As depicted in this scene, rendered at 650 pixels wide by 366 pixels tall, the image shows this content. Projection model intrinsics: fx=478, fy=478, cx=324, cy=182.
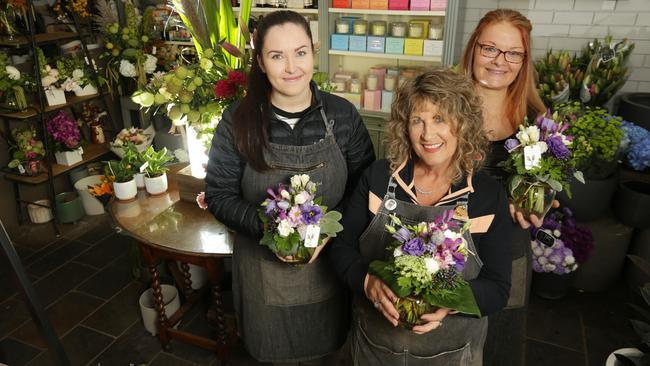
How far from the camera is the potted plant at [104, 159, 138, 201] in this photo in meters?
2.40

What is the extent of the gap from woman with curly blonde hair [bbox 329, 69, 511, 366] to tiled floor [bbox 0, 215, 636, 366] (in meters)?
1.27

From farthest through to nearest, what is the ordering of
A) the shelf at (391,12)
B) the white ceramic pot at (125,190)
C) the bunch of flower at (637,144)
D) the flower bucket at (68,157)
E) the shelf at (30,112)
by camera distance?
the flower bucket at (68,157), the shelf at (391,12), the shelf at (30,112), the bunch of flower at (637,144), the white ceramic pot at (125,190)

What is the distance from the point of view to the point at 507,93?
1.78 m

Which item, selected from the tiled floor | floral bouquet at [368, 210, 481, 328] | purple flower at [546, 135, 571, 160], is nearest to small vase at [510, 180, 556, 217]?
purple flower at [546, 135, 571, 160]

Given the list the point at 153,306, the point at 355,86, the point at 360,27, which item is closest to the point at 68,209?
the point at 153,306

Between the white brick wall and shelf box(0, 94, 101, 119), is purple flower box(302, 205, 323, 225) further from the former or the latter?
shelf box(0, 94, 101, 119)

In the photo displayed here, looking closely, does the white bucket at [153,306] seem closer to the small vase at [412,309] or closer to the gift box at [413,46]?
the small vase at [412,309]

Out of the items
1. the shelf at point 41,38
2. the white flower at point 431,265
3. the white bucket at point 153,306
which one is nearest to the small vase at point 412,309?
the white flower at point 431,265

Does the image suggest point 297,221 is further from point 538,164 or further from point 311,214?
point 538,164

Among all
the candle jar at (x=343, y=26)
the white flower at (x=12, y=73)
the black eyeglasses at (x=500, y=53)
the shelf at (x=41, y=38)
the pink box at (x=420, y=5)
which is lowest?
the white flower at (x=12, y=73)

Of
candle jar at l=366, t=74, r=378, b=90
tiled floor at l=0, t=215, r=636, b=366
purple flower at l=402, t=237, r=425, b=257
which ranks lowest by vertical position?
tiled floor at l=0, t=215, r=636, b=366

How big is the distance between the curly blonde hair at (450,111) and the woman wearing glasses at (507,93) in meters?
0.36

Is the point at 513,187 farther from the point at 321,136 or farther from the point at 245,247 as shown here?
the point at 245,247

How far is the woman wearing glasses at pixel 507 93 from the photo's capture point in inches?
65.4
